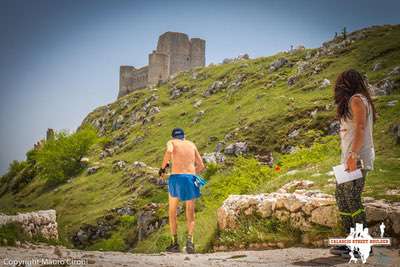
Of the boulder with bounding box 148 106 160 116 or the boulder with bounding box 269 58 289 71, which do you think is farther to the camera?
the boulder with bounding box 148 106 160 116

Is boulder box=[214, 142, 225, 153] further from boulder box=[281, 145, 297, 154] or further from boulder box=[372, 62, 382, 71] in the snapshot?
boulder box=[372, 62, 382, 71]

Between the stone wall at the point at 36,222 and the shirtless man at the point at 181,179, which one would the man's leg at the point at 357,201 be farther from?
the stone wall at the point at 36,222

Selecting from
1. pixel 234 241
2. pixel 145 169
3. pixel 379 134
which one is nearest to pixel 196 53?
pixel 145 169

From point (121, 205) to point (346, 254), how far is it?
3281 cm

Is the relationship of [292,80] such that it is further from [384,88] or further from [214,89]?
[214,89]

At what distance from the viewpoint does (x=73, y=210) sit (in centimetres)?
4559

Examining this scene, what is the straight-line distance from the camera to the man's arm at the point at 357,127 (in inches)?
287

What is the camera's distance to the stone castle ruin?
10419 cm

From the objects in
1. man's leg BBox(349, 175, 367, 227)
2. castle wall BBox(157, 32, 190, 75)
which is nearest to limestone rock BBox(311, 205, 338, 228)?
man's leg BBox(349, 175, 367, 227)

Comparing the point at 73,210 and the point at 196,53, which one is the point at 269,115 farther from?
the point at 196,53

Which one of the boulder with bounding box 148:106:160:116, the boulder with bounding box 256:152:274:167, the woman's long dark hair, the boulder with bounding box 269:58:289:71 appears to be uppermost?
the boulder with bounding box 269:58:289:71

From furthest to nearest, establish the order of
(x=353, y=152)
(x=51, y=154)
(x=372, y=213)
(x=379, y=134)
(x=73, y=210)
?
(x=51, y=154)
(x=73, y=210)
(x=379, y=134)
(x=372, y=213)
(x=353, y=152)

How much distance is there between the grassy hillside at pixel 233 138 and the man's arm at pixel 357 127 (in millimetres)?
2759

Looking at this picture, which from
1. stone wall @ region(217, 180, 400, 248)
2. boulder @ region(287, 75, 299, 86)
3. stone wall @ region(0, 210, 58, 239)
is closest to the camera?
stone wall @ region(217, 180, 400, 248)
